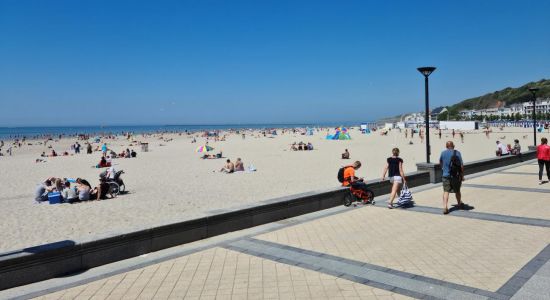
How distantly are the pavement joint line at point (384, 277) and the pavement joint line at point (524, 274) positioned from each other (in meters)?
0.19

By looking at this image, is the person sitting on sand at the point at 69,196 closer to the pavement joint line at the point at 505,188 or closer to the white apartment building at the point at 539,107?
the pavement joint line at the point at 505,188

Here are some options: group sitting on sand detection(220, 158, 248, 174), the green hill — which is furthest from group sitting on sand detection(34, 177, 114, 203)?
the green hill

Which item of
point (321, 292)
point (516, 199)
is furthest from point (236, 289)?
point (516, 199)

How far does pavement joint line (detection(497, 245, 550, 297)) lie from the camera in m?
4.17

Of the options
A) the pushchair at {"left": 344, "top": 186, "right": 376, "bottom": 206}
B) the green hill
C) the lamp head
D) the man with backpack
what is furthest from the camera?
the green hill

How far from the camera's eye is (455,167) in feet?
25.9

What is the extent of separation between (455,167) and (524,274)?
140 inches

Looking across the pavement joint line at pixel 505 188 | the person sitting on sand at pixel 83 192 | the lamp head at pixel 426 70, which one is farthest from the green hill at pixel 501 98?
the person sitting on sand at pixel 83 192

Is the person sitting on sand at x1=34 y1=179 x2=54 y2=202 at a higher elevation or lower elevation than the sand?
higher

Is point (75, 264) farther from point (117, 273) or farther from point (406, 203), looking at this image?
point (406, 203)

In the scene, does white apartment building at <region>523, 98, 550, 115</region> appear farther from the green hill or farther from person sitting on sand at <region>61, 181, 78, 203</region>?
person sitting on sand at <region>61, 181, 78, 203</region>

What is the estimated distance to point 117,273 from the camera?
16.2 feet

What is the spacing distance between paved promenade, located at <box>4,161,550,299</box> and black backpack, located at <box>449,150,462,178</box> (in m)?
0.78

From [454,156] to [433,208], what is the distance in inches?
47.2
